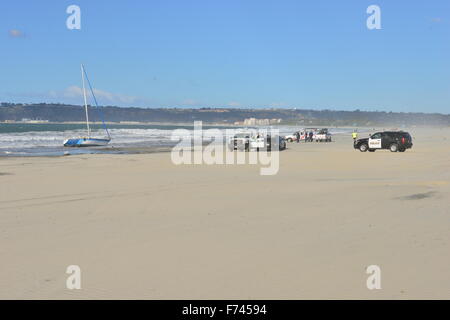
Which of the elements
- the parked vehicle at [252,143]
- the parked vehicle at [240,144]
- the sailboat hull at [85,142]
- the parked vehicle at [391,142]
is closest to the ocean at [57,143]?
the sailboat hull at [85,142]

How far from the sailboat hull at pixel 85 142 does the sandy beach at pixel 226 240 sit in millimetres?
36814

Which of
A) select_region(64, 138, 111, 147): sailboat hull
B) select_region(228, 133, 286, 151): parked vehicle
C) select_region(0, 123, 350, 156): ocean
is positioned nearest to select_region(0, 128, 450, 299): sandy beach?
select_region(228, 133, 286, 151): parked vehicle

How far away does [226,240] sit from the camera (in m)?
8.49

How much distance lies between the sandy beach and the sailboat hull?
3681cm

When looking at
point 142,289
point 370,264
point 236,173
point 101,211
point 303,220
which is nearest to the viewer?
point 142,289

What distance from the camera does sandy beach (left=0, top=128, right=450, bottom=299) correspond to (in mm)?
6211

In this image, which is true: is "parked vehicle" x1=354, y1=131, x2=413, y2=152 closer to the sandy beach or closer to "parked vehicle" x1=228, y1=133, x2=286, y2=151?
"parked vehicle" x1=228, y1=133, x2=286, y2=151

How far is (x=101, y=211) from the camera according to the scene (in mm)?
11305

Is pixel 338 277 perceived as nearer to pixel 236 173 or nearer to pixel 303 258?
pixel 303 258

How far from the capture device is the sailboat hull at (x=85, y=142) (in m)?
51.8

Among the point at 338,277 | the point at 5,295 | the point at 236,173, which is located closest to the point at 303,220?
the point at 338,277

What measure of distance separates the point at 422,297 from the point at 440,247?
2343 mm

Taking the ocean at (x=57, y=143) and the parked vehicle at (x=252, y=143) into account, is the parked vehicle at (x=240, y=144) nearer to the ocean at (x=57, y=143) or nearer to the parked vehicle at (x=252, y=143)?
the parked vehicle at (x=252, y=143)

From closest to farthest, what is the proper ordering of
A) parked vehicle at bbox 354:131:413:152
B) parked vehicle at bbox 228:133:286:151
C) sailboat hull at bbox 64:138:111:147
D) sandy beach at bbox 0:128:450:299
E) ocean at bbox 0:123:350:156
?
sandy beach at bbox 0:128:450:299
parked vehicle at bbox 354:131:413:152
parked vehicle at bbox 228:133:286:151
ocean at bbox 0:123:350:156
sailboat hull at bbox 64:138:111:147
